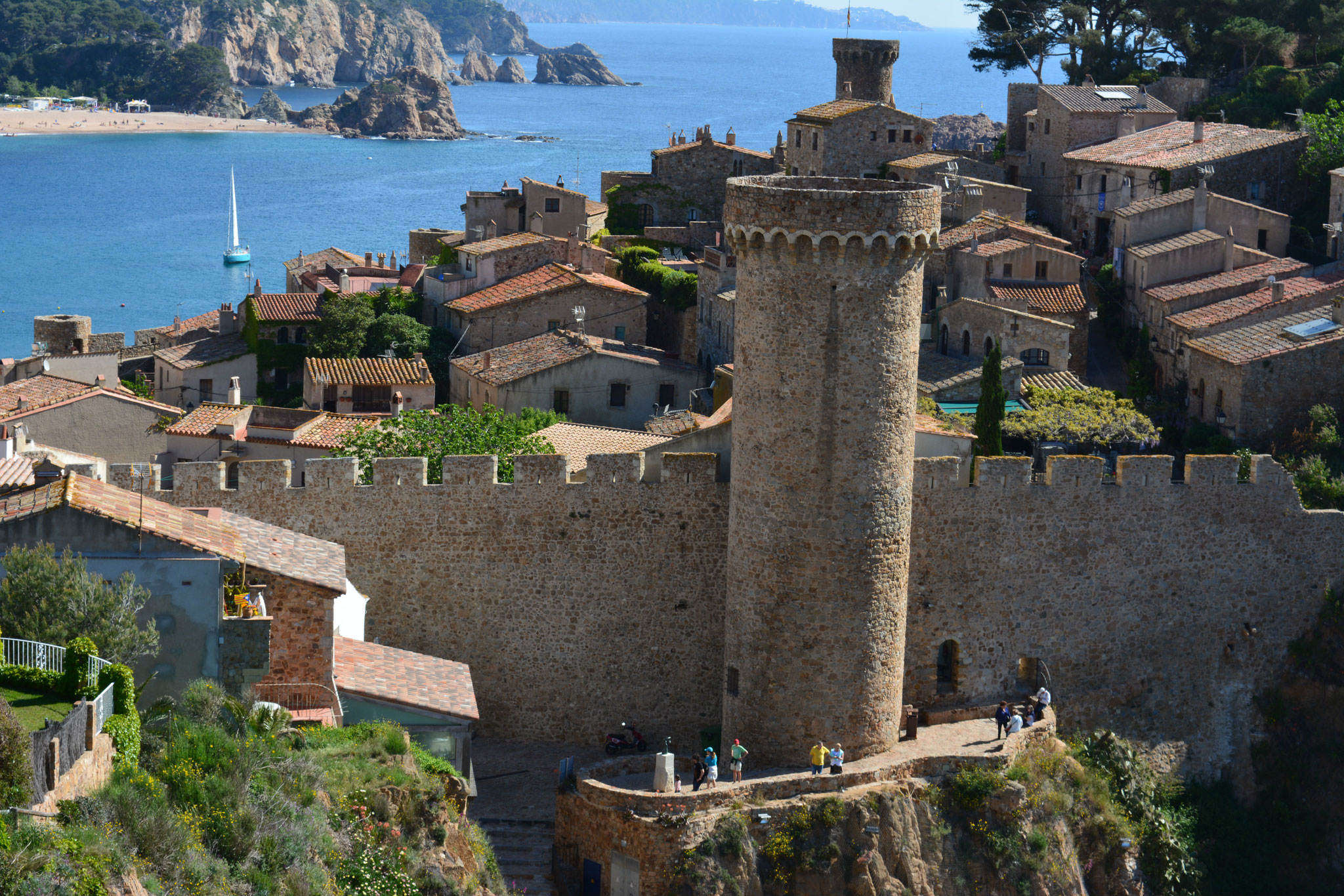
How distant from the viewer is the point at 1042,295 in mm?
39688

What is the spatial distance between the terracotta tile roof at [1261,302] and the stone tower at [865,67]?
64.5 ft

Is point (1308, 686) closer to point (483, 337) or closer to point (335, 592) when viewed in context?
point (335, 592)

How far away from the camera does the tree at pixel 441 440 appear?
93.1 ft

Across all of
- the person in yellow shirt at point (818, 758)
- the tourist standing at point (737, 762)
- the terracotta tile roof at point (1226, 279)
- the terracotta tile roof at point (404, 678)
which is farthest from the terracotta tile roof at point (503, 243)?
the person in yellow shirt at point (818, 758)

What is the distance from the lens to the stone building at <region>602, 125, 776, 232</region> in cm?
5506

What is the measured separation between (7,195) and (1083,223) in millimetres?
113144

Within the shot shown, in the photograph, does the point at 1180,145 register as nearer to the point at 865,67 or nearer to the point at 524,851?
the point at 865,67

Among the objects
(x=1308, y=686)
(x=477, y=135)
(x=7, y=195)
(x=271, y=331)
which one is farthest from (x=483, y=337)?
(x=477, y=135)

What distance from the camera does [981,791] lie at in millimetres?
24188

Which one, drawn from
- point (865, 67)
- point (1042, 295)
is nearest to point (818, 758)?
point (1042, 295)

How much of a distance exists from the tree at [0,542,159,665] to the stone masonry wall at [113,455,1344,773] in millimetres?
5581

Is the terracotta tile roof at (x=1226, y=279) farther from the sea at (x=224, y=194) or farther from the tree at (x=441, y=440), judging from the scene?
the sea at (x=224, y=194)

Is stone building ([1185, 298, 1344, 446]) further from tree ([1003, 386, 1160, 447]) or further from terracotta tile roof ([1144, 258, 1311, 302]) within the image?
terracotta tile roof ([1144, 258, 1311, 302])

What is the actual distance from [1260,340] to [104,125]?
17499 centimetres
